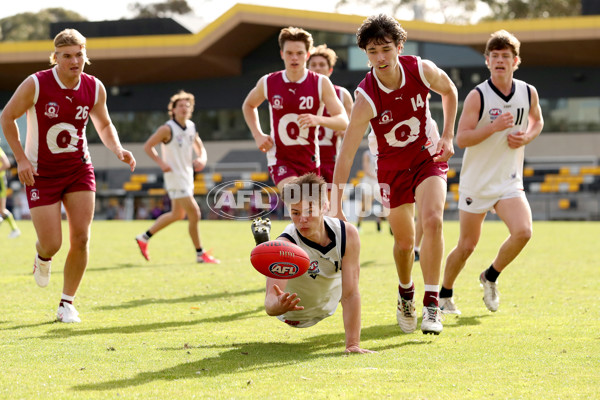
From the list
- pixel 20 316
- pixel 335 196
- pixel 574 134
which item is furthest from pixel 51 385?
pixel 574 134

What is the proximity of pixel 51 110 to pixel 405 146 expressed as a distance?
297 cm

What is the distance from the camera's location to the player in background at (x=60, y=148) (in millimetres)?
6957

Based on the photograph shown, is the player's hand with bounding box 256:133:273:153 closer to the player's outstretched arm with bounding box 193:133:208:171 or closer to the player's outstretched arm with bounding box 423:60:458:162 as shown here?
the player's outstretched arm with bounding box 423:60:458:162

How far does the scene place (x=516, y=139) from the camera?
23.4ft

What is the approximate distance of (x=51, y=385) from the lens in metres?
4.46

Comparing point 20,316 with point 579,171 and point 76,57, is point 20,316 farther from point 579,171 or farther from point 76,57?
point 579,171

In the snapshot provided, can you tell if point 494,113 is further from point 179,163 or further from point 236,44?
point 236,44

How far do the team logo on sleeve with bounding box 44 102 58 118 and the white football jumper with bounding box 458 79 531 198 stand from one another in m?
3.52

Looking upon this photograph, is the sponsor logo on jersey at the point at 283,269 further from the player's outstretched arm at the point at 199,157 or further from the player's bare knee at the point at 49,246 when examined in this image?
the player's outstretched arm at the point at 199,157

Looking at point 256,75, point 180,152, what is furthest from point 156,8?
point 180,152

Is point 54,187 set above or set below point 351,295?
above

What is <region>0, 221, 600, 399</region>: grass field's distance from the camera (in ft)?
14.4

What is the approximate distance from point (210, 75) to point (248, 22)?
18.7 feet

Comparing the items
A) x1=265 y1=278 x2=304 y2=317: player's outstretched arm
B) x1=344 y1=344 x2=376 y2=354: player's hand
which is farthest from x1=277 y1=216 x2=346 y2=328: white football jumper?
x1=344 y1=344 x2=376 y2=354: player's hand
